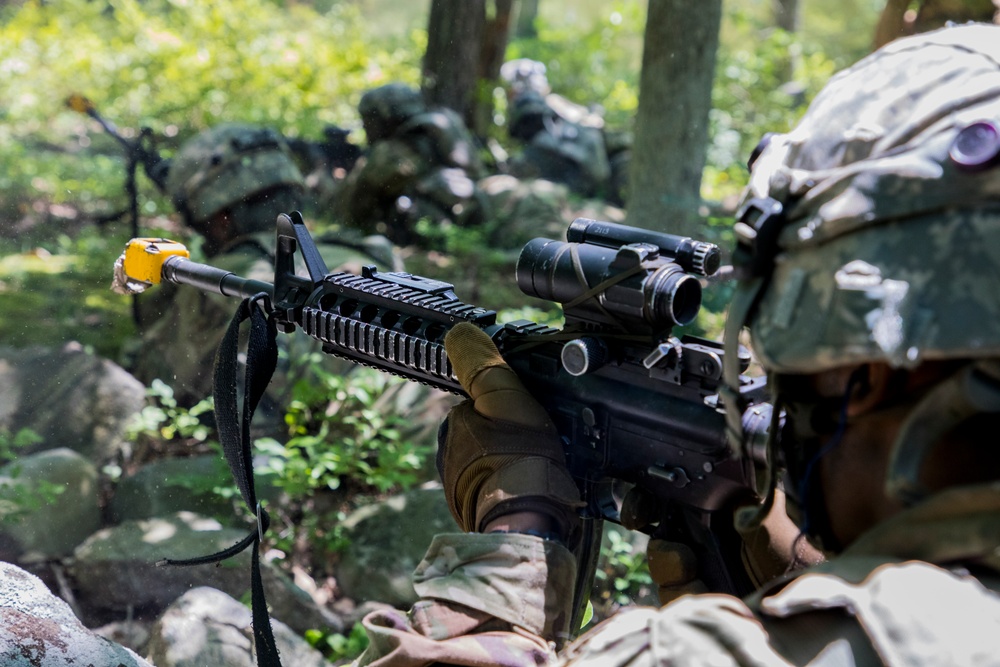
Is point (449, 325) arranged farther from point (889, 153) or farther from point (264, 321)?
point (889, 153)

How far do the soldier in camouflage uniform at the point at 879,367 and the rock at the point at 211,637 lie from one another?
210cm

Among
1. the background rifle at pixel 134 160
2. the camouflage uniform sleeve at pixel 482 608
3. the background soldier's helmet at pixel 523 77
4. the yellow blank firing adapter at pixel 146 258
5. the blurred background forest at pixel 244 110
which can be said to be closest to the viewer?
the camouflage uniform sleeve at pixel 482 608

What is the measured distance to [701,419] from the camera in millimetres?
2152

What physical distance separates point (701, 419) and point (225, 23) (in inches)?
474

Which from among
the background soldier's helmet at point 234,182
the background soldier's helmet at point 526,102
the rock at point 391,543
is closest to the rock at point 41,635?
the rock at point 391,543

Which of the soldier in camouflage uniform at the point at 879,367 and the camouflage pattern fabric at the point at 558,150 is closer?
the soldier in camouflage uniform at the point at 879,367

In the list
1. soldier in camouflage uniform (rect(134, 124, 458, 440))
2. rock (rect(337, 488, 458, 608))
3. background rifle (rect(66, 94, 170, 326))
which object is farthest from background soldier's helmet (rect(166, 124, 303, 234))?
rock (rect(337, 488, 458, 608))

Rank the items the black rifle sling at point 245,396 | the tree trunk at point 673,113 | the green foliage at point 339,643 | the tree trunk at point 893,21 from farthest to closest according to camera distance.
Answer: the tree trunk at point 893,21 → the tree trunk at point 673,113 → the green foliage at point 339,643 → the black rifle sling at point 245,396

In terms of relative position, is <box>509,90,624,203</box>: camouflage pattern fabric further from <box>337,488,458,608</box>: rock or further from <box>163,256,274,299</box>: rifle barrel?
<box>163,256,274,299</box>: rifle barrel

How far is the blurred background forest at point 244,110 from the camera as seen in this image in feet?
16.4

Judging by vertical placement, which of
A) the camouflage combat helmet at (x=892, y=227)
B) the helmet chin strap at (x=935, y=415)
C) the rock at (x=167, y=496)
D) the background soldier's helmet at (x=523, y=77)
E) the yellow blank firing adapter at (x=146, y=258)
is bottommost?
the rock at (x=167, y=496)

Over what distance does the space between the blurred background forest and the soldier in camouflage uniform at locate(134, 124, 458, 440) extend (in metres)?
0.34

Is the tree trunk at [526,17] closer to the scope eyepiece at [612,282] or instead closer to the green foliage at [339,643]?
the green foliage at [339,643]

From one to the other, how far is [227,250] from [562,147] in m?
5.53
